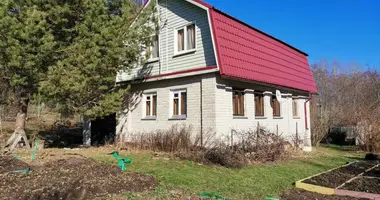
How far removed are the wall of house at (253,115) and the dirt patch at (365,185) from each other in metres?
4.84

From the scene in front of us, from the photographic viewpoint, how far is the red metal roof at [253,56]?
451 inches

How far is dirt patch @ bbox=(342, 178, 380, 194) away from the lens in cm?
708

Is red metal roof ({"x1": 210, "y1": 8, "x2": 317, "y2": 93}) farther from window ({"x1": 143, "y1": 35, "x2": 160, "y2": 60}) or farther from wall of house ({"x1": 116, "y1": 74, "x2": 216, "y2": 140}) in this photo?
window ({"x1": 143, "y1": 35, "x2": 160, "y2": 60})

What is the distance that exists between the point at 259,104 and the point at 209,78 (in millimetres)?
3670

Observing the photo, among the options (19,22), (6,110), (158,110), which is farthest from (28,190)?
(6,110)

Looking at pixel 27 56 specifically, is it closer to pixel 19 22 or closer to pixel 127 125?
pixel 19 22

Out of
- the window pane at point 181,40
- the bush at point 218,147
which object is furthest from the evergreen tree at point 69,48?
the bush at point 218,147

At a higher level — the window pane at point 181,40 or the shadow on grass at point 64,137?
the window pane at point 181,40

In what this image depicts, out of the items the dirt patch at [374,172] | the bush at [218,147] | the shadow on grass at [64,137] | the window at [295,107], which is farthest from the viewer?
the shadow on grass at [64,137]

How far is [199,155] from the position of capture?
33.0ft

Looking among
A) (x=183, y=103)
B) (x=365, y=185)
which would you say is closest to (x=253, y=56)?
(x=183, y=103)

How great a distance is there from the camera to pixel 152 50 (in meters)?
14.7

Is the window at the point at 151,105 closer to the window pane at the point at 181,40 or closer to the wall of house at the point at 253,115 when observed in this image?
the window pane at the point at 181,40

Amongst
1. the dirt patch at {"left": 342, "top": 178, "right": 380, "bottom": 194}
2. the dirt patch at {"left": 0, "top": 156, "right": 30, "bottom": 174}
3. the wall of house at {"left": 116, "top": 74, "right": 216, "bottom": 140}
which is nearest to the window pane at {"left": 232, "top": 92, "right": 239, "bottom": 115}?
the wall of house at {"left": 116, "top": 74, "right": 216, "bottom": 140}
